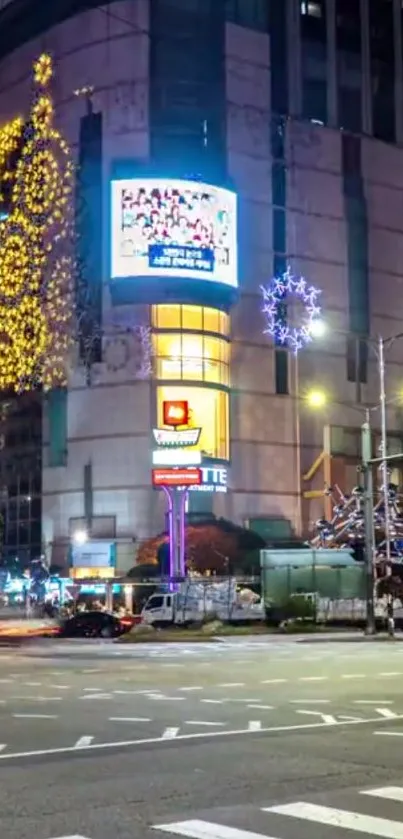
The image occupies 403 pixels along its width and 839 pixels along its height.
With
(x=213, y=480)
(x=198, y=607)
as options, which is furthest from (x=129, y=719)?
(x=213, y=480)

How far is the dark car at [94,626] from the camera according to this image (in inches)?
1773

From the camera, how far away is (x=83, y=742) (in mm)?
13109

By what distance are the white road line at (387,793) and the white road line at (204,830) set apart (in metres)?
1.81

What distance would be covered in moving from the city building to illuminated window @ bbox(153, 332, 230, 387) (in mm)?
91

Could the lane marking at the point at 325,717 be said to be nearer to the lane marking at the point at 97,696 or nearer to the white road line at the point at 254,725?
the white road line at the point at 254,725

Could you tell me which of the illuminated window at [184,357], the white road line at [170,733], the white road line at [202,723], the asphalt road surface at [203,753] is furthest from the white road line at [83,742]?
the illuminated window at [184,357]

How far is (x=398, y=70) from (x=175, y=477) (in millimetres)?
40646

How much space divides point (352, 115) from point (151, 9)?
16540mm

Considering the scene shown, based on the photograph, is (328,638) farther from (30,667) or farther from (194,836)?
(194,836)

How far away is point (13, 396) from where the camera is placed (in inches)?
2940

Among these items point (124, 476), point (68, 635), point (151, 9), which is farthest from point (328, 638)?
point (151, 9)

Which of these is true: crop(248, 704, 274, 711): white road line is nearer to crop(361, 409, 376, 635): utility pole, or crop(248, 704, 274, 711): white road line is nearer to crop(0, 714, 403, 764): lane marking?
crop(0, 714, 403, 764): lane marking

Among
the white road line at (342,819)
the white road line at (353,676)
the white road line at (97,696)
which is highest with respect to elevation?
the white road line at (342,819)

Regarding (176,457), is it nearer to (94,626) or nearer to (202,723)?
(94,626)
